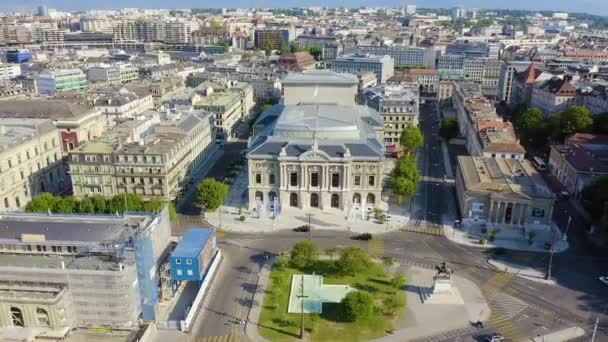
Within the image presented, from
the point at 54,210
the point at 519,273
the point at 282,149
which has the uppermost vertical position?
Result: the point at 282,149

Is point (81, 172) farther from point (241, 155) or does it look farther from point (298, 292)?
point (298, 292)

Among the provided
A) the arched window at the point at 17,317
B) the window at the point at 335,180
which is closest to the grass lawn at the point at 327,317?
the window at the point at 335,180

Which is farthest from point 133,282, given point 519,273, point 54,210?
point 519,273

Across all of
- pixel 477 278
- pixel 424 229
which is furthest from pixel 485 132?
pixel 477 278

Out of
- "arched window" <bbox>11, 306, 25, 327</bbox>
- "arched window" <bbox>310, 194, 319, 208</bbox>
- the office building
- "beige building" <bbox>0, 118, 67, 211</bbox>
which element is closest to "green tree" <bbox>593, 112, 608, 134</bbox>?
"arched window" <bbox>310, 194, 319, 208</bbox>

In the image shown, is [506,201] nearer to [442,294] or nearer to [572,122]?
[442,294]

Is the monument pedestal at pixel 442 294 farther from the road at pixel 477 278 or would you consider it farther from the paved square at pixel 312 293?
the paved square at pixel 312 293
